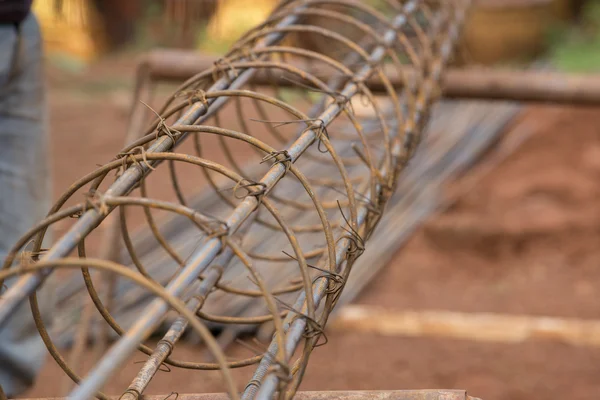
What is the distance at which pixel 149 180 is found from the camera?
4.80m

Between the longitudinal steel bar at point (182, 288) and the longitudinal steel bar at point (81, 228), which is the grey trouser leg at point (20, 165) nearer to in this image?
the longitudinal steel bar at point (81, 228)

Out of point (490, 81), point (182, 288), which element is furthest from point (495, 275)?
point (182, 288)

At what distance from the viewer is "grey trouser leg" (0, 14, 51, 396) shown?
1971 mm

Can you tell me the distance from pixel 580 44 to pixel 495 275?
159 inches

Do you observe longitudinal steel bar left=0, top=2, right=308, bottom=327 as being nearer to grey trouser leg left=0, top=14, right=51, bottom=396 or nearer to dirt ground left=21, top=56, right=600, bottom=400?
grey trouser leg left=0, top=14, right=51, bottom=396

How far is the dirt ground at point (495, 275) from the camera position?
2.77m

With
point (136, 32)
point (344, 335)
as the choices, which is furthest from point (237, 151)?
point (136, 32)

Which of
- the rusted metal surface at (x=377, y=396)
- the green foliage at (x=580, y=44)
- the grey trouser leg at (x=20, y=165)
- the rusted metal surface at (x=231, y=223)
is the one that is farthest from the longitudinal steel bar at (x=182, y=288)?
the green foliage at (x=580, y=44)

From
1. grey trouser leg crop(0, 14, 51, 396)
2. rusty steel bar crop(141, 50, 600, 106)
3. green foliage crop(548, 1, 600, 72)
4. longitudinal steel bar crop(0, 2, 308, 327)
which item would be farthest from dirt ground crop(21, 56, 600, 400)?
longitudinal steel bar crop(0, 2, 308, 327)

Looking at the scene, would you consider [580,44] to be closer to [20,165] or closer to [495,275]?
[495,275]

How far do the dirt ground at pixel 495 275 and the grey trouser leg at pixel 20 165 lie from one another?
72 centimetres

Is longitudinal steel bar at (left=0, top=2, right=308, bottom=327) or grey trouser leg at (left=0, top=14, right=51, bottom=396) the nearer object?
longitudinal steel bar at (left=0, top=2, right=308, bottom=327)

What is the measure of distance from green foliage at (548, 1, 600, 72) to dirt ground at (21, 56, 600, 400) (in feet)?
4.08

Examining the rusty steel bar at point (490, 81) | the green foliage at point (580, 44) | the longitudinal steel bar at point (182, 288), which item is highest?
the green foliage at point (580, 44)
